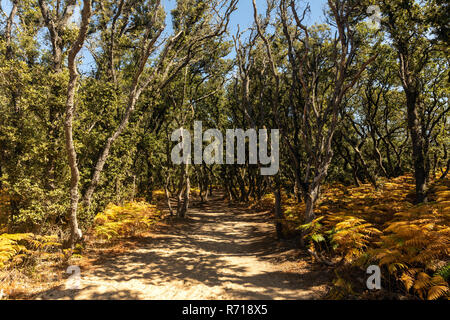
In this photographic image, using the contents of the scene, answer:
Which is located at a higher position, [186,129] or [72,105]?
[186,129]

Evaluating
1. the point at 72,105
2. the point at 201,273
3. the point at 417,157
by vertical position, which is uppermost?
the point at 72,105

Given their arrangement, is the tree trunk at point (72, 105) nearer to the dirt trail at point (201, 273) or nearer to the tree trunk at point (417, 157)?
the dirt trail at point (201, 273)

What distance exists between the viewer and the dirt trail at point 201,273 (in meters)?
5.07

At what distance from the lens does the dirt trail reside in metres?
5.07

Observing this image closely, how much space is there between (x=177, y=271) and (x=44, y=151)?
234 inches

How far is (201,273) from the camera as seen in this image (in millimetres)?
6469
